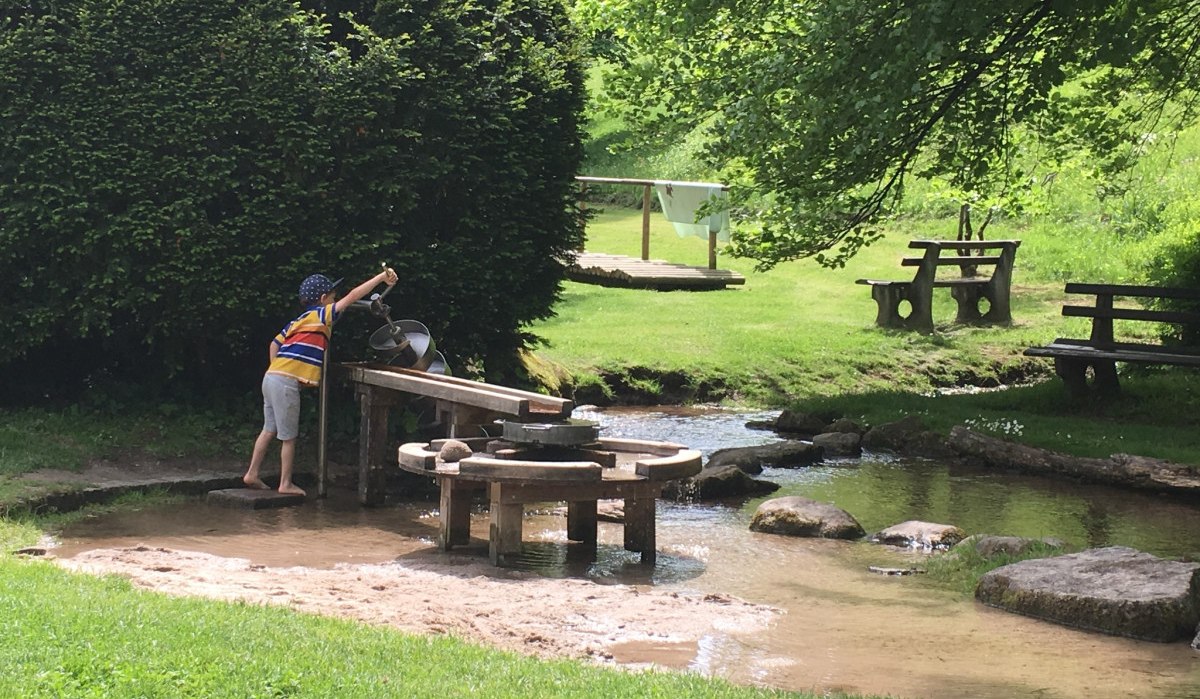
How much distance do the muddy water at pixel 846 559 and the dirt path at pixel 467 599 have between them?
30 centimetres

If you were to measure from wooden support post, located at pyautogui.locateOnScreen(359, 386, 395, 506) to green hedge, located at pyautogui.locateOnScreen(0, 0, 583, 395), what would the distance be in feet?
3.64

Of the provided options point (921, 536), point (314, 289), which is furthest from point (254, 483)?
point (921, 536)

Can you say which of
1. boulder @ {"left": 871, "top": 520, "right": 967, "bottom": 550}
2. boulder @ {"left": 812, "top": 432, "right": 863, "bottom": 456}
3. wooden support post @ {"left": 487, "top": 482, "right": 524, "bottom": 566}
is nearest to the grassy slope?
boulder @ {"left": 812, "top": 432, "right": 863, "bottom": 456}

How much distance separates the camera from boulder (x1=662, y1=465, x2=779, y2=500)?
45.1 feet

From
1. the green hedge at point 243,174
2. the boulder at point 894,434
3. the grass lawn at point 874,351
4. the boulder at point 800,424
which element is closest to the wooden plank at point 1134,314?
the grass lawn at point 874,351

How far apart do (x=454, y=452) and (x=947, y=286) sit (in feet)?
52.6

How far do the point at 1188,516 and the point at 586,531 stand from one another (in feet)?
19.1

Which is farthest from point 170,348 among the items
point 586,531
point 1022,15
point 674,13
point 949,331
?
point 949,331

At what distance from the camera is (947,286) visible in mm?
25328

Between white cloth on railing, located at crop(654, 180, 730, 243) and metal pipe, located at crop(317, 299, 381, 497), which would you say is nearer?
metal pipe, located at crop(317, 299, 381, 497)

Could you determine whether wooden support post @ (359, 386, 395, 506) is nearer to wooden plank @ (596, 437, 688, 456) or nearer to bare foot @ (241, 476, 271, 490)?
bare foot @ (241, 476, 271, 490)

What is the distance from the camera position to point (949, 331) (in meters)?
24.5

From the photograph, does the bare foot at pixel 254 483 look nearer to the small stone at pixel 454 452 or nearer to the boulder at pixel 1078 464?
the small stone at pixel 454 452

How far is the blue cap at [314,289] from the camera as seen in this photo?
1273 cm
